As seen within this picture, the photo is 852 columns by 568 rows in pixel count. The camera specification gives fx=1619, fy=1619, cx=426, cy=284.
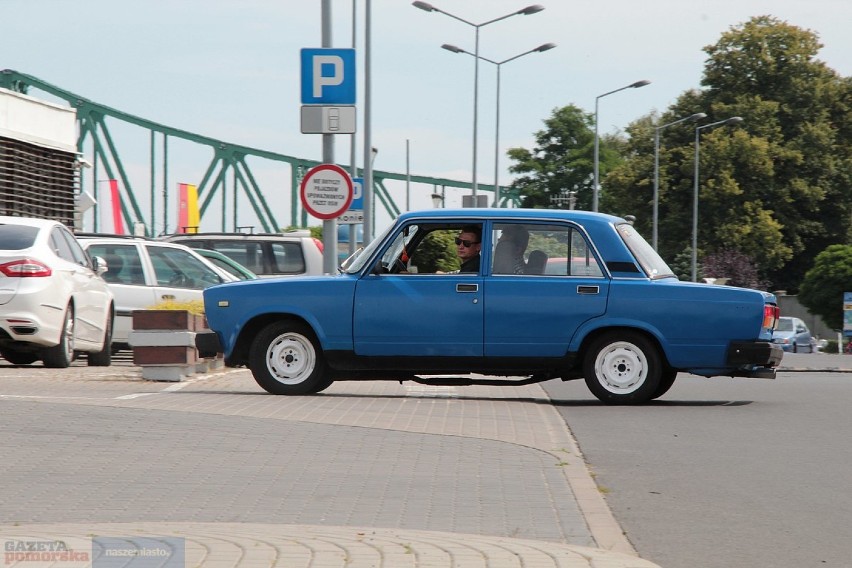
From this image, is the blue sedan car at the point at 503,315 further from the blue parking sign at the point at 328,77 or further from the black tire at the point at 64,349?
the blue parking sign at the point at 328,77

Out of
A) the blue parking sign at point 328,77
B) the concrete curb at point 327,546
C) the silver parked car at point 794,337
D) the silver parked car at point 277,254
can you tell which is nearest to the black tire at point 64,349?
the blue parking sign at point 328,77

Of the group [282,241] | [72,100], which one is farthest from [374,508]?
[72,100]

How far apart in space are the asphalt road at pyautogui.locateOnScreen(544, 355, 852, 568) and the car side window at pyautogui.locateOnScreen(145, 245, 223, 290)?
632 centimetres

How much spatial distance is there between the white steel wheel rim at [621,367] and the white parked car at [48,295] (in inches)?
228

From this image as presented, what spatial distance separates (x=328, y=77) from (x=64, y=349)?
4439 mm

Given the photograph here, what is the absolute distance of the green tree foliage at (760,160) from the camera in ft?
228

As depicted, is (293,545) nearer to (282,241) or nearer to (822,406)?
(822,406)

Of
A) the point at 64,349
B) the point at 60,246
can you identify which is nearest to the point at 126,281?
the point at 60,246

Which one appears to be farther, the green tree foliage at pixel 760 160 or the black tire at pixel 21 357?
the green tree foliage at pixel 760 160

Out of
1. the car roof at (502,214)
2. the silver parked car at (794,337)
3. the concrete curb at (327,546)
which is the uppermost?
the car roof at (502,214)

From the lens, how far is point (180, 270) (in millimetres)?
20562

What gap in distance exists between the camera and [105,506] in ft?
23.8

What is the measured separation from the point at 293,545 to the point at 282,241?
823 inches

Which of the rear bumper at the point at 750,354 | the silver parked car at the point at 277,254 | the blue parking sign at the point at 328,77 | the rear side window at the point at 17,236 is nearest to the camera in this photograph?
the rear bumper at the point at 750,354
